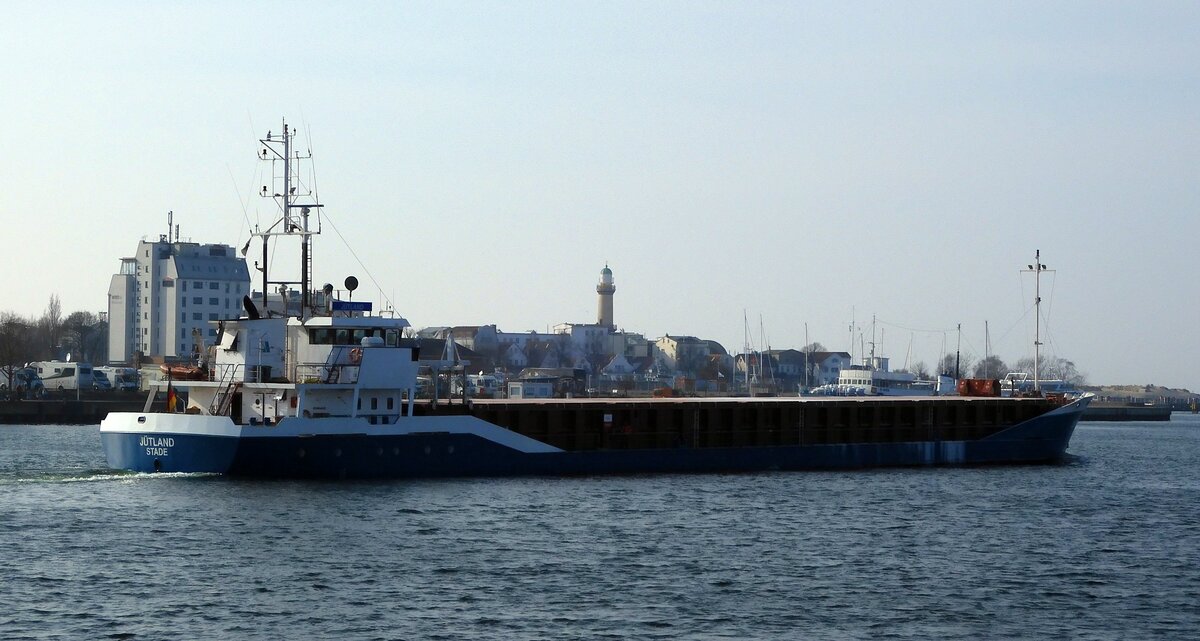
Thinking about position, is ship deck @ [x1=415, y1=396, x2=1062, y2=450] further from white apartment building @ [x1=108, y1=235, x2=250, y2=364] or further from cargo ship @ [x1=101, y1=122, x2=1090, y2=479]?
white apartment building @ [x1=108, y1=235, x2=250, y2=364]

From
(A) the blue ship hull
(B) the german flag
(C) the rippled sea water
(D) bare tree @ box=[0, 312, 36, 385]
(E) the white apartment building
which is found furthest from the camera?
(E) the white apartment building

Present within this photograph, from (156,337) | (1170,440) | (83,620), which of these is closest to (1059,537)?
(83,620)

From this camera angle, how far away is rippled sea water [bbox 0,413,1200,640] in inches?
1032

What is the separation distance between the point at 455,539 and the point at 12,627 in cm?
1192

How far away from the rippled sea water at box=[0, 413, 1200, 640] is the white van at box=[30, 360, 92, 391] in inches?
2652

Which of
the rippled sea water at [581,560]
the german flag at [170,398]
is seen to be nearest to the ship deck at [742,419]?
the rippled sea water at [581,560]

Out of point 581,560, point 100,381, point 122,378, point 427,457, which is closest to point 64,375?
point 100,381

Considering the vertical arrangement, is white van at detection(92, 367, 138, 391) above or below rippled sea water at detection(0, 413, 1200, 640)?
above

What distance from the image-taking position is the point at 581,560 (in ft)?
107

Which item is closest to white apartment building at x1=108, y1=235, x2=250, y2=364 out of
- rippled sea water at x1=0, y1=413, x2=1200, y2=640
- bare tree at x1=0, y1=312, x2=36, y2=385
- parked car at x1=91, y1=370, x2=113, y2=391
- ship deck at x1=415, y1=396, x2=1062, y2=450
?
bare tree at x1=0, y1=312, x2=36, y2=385

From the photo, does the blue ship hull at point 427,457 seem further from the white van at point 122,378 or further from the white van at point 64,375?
the white van at point 64,375

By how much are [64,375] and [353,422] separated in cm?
8125

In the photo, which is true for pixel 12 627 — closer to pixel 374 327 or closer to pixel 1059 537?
pixel 374 327

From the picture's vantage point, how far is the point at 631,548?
34.2 m
